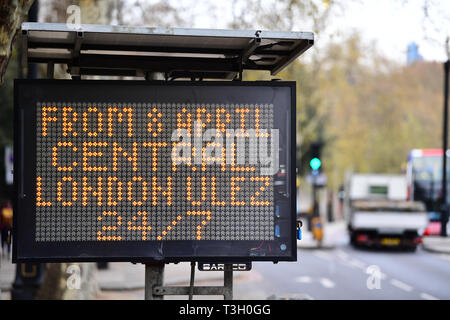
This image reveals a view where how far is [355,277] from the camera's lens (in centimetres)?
1980

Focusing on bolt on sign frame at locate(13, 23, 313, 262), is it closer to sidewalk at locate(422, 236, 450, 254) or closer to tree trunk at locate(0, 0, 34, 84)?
tree trunk at locate(0, 0, 34, 84)

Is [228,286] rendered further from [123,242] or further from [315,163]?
[315,163]

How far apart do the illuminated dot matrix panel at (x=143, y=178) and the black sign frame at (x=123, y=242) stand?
53 mm

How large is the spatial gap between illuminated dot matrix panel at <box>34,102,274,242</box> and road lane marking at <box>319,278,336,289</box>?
12.3 meters

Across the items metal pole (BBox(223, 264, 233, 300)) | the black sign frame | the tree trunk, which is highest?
the tree trunk

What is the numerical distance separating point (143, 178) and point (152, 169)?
0.30 feet

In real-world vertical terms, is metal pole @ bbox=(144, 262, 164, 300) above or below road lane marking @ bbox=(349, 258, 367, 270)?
above

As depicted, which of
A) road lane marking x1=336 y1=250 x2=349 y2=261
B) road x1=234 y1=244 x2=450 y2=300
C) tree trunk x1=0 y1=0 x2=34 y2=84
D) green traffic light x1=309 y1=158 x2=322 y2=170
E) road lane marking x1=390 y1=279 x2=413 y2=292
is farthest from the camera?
road lane marking x1=336 y1=250 x2=349 y2=261

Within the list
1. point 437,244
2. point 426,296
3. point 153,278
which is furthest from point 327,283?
point 437,244

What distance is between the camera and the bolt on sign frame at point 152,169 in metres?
5.55

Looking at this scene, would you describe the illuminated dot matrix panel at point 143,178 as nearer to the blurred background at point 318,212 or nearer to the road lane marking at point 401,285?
the blurred background at point 318,212

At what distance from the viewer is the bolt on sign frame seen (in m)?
5.55
